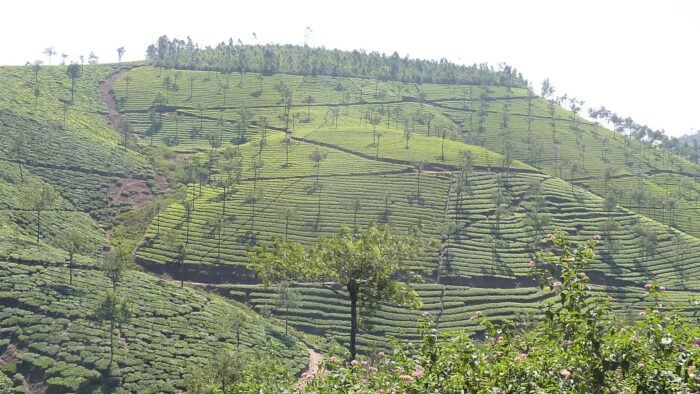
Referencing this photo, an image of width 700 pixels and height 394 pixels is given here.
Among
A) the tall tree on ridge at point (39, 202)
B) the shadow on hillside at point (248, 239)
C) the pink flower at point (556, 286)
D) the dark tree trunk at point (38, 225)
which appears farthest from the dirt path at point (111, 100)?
the pink flower at point (556, 286)

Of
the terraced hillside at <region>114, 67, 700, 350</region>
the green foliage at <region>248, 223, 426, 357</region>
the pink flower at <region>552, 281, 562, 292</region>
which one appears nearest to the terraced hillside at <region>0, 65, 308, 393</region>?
the green foliage at <region>248, 223, 426, 357</region>

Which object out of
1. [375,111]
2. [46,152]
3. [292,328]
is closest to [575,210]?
[292,328]

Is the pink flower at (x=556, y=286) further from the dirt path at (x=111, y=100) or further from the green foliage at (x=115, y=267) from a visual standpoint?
the dirt path at (x=111, y=100)

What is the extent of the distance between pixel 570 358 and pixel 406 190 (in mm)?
97545

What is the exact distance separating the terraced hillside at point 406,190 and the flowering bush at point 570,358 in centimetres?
3187

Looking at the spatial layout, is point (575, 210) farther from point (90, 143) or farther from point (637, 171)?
point (90, 143)

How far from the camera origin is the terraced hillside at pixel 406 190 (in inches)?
3059

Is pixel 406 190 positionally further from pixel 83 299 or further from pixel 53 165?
pixel 53 165

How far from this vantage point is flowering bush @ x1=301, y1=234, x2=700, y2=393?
8.21 metres

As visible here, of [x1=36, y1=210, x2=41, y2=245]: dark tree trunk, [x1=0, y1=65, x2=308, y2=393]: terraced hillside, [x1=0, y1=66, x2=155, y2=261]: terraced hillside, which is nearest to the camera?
[x1=0, y1=65, x2=308, y2=393]: terraced hillside

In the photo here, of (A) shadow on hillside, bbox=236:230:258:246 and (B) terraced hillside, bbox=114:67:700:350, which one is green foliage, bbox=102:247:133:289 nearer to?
(B) terraced hillside, bbox=114:67:700:350

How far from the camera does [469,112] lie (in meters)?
188

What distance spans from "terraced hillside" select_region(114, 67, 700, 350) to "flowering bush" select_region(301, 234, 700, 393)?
31.9 m

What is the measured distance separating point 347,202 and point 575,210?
43471mm
